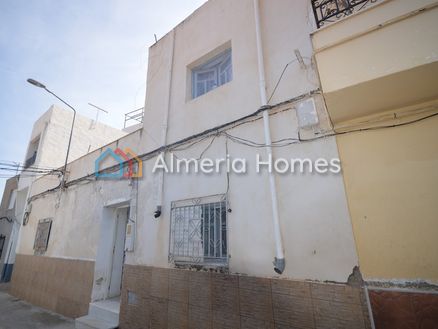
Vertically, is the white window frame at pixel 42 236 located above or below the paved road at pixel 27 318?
above

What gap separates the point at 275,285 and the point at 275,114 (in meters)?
2.33

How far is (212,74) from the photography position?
16.9 ft

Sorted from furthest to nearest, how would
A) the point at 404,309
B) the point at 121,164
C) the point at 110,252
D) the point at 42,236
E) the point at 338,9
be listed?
the point at 42,236, the point at 110,252, the point at 121,164, the point at 338,9, the point at 404,309

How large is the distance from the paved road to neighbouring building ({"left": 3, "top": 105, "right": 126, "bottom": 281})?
360cm

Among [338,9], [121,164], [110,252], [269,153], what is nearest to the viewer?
[338,9]

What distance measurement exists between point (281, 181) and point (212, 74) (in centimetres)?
312

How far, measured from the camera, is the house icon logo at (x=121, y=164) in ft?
18.2

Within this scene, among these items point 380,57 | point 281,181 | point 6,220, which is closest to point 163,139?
point 281,181

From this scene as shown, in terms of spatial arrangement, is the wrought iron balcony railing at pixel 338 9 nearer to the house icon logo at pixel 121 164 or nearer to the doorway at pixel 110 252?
the house icon logo at pixel 121 164

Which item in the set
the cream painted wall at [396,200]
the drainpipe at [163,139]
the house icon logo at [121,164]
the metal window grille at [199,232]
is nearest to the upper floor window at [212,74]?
the drainpipe at [163,139]

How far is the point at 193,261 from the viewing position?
12.6ft

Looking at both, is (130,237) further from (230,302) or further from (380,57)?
(380,57)

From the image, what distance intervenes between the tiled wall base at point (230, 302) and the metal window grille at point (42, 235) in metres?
5.09

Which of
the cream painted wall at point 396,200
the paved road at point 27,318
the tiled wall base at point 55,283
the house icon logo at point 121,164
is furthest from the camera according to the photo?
the tiled wall base at point 55,283
